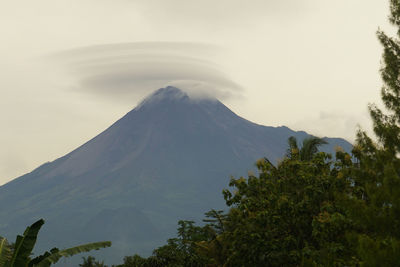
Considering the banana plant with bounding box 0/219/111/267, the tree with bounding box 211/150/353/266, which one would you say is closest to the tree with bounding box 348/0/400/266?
the tree with bounding box 211/150/353/266

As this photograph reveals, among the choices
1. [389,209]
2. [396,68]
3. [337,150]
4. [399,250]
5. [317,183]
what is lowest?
[399,250]

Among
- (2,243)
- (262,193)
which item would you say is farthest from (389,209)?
(2,243)

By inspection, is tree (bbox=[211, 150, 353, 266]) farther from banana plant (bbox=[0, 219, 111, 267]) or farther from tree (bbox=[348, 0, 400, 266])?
banana plant (bbox=[0, 219, 111, 267])

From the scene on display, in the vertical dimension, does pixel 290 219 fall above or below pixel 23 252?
above

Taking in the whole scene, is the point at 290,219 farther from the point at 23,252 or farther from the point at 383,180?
the point at 23,252

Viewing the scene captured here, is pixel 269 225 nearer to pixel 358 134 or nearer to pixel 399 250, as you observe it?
pixel 358 134

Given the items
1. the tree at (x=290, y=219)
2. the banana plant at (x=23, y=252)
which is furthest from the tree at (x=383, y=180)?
the banana plant at (x=23, y=252)

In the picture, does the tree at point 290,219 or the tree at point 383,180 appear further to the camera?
the tree at point 290,219

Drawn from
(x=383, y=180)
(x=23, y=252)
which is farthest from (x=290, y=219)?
(x=23, y=252)

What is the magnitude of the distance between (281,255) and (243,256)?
5.81 feet

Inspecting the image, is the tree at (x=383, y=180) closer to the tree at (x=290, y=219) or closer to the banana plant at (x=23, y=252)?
the tree at (x=290, y=219)

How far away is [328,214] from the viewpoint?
687 inches

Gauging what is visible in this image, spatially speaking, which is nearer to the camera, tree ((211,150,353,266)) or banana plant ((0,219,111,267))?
banana plant ((0,219,111,267))

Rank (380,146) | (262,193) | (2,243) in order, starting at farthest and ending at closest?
1. (262,193)
2. (380,146)
3. (2,243)
